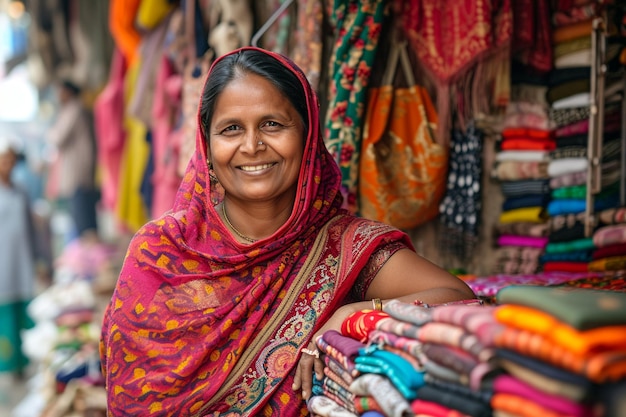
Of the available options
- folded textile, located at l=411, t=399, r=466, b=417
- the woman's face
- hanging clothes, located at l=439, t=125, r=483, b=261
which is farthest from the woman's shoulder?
hanging clothes, located at l=439, t=125, r=483, b=261

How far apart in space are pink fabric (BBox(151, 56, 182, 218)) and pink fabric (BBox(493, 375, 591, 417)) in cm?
344

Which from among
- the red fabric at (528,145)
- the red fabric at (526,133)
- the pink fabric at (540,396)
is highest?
the red fabric at (526,133)

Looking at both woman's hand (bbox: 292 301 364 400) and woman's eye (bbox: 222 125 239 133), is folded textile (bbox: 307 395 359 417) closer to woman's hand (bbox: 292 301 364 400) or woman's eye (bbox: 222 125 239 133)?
woman's hand (bbox: 292 301 364 400)

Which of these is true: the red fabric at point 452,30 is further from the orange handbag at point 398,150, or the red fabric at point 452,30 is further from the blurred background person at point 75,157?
the blurred background person at point 75,157

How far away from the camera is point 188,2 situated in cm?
438

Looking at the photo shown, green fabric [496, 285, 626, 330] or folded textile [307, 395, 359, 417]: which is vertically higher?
green fabric [496, 285, 626, 330]

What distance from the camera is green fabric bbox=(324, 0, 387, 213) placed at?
3311 millimetres

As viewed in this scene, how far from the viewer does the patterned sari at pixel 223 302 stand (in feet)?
7.22

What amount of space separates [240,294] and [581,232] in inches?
66.2

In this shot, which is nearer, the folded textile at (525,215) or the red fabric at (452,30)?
the red fabric at (452,30)

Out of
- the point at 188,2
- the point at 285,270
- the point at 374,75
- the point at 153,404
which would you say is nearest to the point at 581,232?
the point at 374,75

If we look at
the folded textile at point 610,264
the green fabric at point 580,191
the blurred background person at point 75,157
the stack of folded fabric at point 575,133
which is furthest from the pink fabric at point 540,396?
the blurred background person at point 75,157

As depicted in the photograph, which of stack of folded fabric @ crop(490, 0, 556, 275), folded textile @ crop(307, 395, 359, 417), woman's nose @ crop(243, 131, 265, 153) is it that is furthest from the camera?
stack of folded fabric @ crop(490, 0, 556, 275)

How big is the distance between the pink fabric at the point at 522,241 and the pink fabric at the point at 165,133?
206 centimetres
